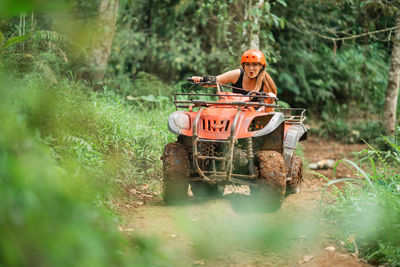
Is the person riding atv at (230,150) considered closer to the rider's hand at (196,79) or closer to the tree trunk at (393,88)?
the rider's hand at (196,79)

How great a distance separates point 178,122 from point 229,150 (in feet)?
2.48

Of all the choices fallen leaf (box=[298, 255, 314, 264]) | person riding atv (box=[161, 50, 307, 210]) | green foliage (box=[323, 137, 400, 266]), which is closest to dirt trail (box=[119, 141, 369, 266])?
fallen leaf (box=[298, 255, 314, 264])

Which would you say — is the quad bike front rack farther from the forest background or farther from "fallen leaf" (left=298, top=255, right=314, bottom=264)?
"fallen leaf" (left=298, top=255, right=314, bottom=264)

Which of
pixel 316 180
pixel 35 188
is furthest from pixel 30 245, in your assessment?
pixel 316 180

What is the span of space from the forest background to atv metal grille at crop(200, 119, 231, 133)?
3.43ft

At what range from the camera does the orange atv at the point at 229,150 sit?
5016 millimetres

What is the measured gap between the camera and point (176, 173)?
5203mm

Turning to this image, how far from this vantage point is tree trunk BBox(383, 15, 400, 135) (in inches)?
372

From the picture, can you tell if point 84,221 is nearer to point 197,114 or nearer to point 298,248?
point 298,248

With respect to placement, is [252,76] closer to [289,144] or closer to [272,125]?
[289,144]

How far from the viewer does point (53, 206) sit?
1284 mm

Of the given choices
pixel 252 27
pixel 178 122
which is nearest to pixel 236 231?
pixel 178 122

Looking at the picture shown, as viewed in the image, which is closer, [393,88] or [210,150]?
[210,150]

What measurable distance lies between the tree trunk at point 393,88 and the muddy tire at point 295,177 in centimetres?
438
